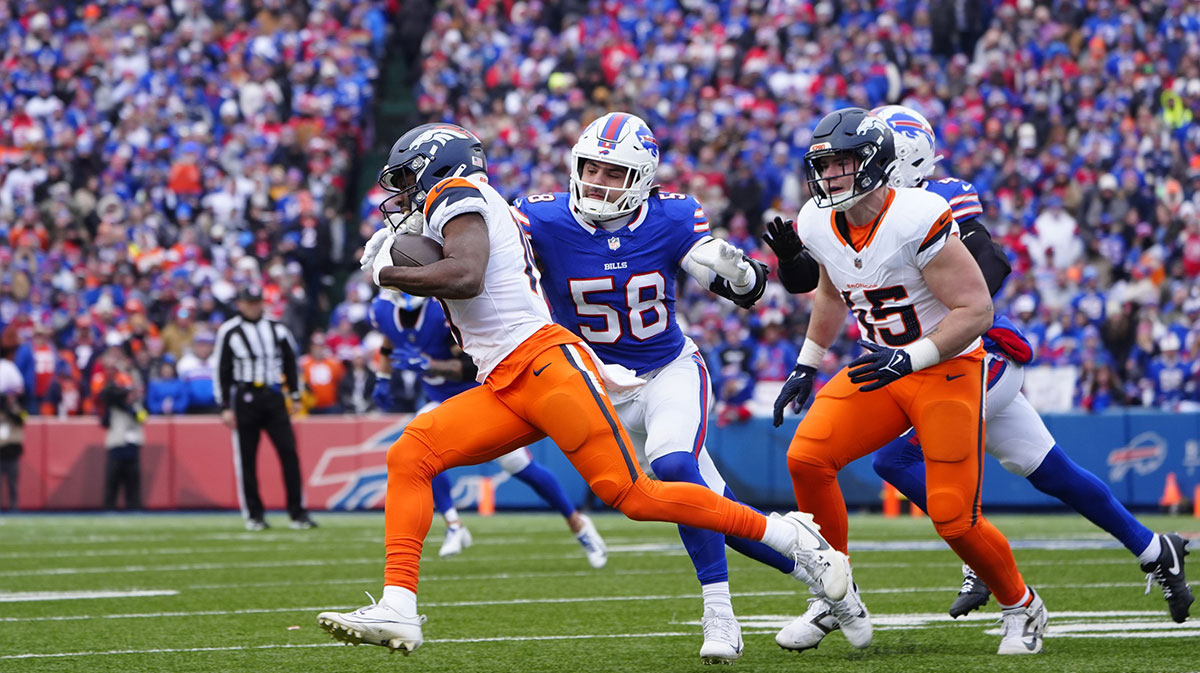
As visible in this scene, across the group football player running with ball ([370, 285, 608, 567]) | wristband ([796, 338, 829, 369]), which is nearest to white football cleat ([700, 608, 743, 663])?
wristband ([796, 338, 829, 369])

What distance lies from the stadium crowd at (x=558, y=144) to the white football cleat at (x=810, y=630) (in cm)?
859

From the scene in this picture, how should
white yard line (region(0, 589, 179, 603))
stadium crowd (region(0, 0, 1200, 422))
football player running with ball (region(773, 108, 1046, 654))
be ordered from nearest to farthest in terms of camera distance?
1. football player running with ball (region(773, 108, 1046, 654))
2. white yard line (region(0, 589, 179, 603))
3. stadium crowd (region(0, 0, 1200, 422))

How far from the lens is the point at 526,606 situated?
6.45m

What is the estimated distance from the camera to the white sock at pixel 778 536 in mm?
4629

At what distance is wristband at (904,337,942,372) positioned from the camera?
471 cm

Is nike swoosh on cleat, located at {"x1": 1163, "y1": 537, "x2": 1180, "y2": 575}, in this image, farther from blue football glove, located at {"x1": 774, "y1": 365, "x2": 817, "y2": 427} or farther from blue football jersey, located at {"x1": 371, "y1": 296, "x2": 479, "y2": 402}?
blue football jersey, located at {"x1": 371, "y1": 296, "x2": 479, "y2": 402}

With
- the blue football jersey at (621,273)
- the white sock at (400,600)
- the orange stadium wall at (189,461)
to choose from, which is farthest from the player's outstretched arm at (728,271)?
the orange stadium wall at (189,461)

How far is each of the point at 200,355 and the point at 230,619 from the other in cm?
929

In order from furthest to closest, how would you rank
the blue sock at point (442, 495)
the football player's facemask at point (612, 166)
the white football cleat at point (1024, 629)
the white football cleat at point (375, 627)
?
1. the blue sock at point (442, 495)
2. the football player's facemask at point (612, 166)
3. the white football cleat at point (1024, 629)
4. the white football cleat at point (375, 627)

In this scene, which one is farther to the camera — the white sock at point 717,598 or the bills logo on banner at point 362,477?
the bills logo on banner at point 362,477

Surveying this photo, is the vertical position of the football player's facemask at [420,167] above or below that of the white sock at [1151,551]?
above

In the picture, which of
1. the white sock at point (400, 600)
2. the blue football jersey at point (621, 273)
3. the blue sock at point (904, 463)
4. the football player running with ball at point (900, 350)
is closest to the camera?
the white sock at point (400, 600)

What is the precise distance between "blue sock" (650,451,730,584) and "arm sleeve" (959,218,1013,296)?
1.23m

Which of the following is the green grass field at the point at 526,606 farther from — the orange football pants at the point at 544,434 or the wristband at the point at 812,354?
the wristband at the point at 812,354
